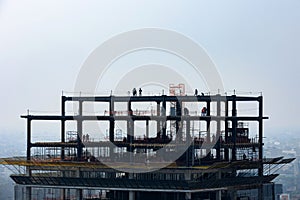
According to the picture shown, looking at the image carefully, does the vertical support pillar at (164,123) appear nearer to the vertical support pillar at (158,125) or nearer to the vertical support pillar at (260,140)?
the vertical support pillar at (158,125)

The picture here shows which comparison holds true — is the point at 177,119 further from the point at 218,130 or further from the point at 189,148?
the point at 218,130

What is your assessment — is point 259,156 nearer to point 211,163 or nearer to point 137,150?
Result: point 211,163

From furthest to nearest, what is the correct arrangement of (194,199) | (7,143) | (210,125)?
(7,143), (210,125), (194,199)

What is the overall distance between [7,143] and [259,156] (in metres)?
128

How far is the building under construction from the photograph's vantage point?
7062 cm

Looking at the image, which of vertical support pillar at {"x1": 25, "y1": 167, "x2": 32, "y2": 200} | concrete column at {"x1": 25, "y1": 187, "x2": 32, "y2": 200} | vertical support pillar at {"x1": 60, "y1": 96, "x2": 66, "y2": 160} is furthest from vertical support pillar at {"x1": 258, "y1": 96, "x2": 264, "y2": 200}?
concrete column at {"x1": 25, "y1": 187, "x2": 32, "y2": 200}

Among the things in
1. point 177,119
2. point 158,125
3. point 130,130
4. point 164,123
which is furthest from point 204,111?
point 130,130

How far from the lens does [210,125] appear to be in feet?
248

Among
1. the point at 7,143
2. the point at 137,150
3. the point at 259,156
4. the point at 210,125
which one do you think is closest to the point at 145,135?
the point at 137,150

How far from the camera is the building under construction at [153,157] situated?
2781 inches

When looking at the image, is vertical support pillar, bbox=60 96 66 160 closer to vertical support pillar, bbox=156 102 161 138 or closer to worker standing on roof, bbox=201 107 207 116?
vertical support pillar, bbox=156 102 161 138

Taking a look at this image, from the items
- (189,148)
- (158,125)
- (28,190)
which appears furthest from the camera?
(158,125)

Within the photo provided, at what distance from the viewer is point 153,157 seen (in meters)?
72.8

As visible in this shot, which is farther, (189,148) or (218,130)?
(218,130)
